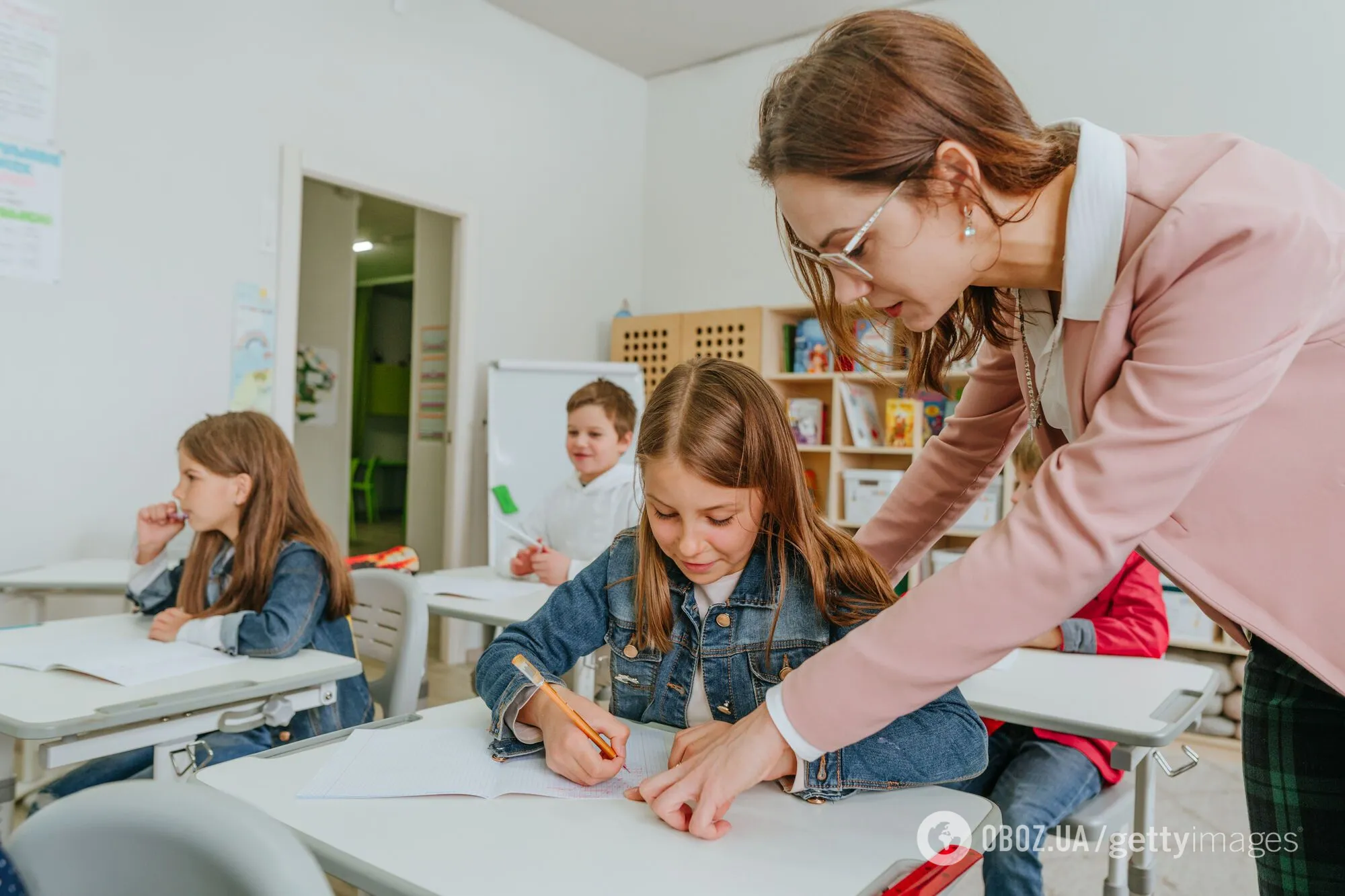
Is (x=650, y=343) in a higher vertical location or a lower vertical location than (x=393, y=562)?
higher

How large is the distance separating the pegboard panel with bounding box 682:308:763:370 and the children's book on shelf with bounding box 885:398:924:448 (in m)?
0.66

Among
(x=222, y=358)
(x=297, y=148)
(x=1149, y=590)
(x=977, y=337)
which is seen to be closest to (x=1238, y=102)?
(x=1149, y=590)

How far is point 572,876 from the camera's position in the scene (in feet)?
2.56

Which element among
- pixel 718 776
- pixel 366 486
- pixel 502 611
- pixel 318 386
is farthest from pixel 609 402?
pixel 366 486

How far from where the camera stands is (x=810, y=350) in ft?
14.3

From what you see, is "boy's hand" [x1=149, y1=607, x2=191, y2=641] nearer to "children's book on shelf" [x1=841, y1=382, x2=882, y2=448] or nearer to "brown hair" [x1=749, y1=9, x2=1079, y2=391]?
"brown hair" [x1=749, y1=9, x2=1079, y2=391]

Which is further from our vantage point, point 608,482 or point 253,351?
point 253,351

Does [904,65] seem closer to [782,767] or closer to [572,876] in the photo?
[782,767]

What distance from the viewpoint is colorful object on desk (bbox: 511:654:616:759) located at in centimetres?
100

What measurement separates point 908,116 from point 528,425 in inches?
146

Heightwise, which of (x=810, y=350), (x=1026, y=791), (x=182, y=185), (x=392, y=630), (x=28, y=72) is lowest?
(x=1026, y=791)

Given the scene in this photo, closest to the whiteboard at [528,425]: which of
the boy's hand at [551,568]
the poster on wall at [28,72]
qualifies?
the boy's hand at [551,568]

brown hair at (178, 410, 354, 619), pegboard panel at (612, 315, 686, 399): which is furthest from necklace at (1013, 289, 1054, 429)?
pegboard panel at (612, 315, 686, 399)

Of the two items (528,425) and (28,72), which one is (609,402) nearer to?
(528,425)
